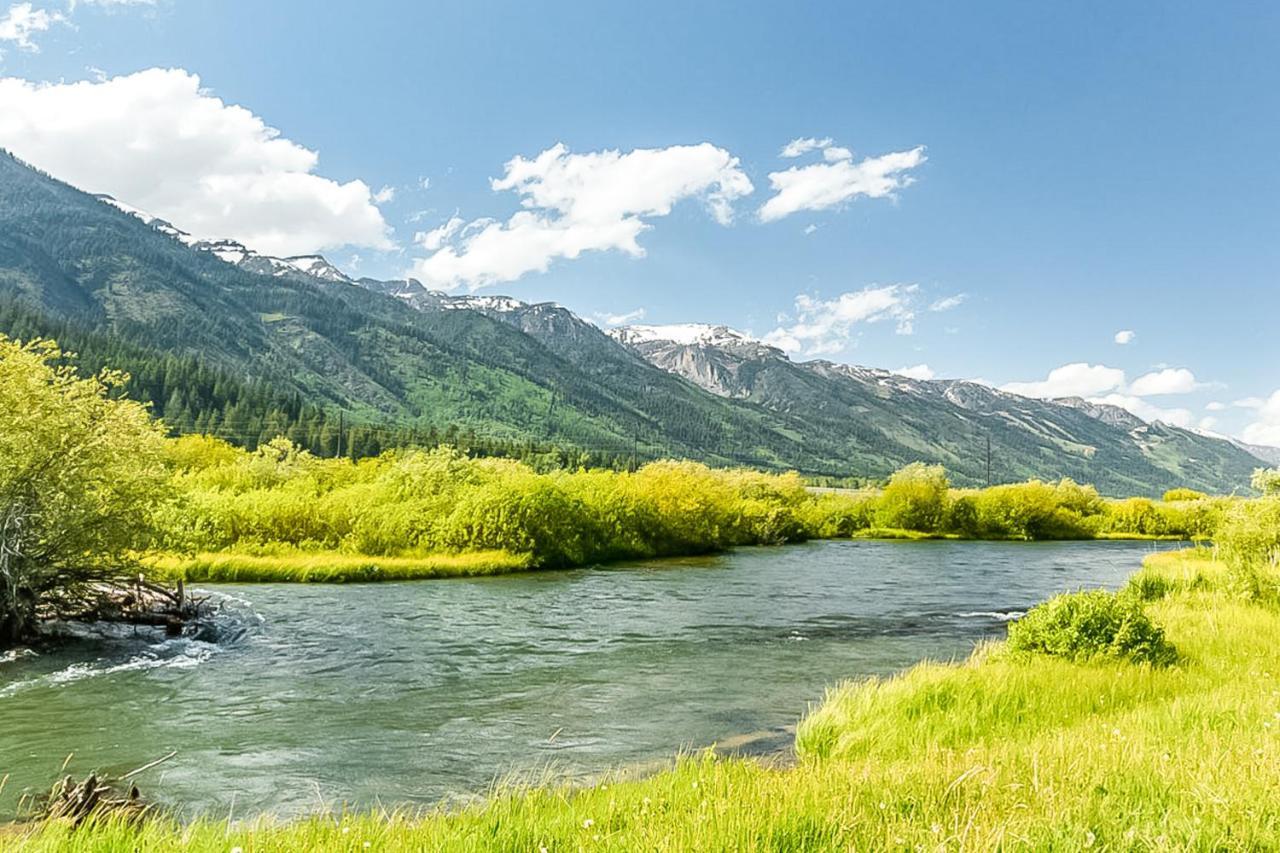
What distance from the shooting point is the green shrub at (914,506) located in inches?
4734

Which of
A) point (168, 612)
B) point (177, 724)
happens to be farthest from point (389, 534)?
point (177, 724)

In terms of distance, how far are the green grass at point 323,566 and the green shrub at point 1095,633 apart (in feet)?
138

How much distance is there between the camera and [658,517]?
81.0 meters

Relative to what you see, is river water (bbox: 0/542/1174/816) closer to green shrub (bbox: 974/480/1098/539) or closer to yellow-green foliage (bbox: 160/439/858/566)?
yellow-green foliage (bbox: 160/439/858/566)

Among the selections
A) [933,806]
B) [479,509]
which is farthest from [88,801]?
[479,509]

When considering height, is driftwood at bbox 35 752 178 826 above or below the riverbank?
below

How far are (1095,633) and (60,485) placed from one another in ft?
104

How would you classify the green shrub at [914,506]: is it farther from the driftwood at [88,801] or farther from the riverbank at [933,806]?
the driftwood at [88,801]

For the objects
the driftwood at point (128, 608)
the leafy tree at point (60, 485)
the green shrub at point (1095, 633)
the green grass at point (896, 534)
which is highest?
the leafy tree at point (60, 485)

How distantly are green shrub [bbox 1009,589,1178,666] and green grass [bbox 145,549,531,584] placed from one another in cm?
4206

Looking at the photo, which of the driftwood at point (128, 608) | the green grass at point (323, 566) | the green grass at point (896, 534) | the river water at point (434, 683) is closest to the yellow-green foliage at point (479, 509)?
the green grass at point (896, 534)

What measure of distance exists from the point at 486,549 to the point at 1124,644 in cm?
4837

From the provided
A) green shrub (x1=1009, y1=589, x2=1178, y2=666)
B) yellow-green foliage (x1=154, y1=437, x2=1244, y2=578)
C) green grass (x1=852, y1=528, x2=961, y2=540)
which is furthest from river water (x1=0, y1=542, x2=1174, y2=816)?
green grass (x1=852, y1=528, x2=961, y2=540)

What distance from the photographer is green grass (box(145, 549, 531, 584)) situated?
50406 millimetres
